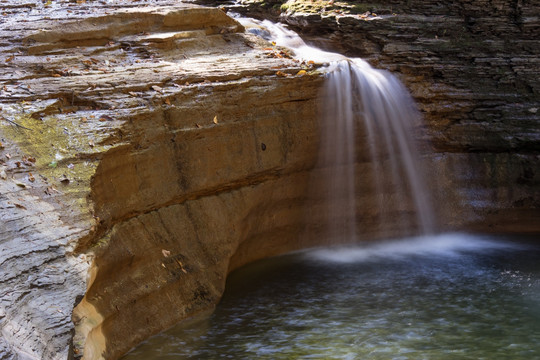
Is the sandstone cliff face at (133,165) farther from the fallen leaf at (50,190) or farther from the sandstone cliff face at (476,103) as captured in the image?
the sandstone cliff face at (476,103)

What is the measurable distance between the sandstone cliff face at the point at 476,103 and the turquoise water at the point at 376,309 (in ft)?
3.42

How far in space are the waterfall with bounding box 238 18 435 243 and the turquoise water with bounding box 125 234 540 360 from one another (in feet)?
2.28

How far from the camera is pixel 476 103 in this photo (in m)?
10.8

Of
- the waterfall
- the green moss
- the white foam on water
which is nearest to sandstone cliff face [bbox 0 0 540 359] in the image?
the green moss

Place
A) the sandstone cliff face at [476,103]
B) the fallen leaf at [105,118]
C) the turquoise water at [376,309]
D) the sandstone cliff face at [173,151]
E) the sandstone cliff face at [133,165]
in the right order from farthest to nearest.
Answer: the sandstone cliff face at [476,103] < the fallen leaf at [105,118] < the turquoise water at [376,309] < the sandstone cliff face at [173,151] < the sandstone cliff face at [133,165]

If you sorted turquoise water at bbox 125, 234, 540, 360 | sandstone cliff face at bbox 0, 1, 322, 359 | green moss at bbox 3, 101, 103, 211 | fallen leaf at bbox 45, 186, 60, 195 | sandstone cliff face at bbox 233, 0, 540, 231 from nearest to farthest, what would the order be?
sandstone cliff face at bbox 0, 1, 322, 359, fallen leaf at bbox 45, 186, 60, 195, green moss at bbox 3, 101, 103, 211, turquoise water at bbox 125, 234, 540, 360, sandstone cliff face at bbox 233, 0, 540, 231

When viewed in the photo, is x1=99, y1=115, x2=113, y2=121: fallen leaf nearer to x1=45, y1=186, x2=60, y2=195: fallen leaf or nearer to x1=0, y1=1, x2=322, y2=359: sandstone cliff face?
x1=0, y1=1, x2=322, y2=359: sandstone cliff face

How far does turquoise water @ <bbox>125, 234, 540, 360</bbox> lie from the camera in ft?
21.3

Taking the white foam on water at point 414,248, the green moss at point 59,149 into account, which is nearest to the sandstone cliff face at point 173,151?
the green moss at point 59,149

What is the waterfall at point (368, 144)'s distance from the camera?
9.64m

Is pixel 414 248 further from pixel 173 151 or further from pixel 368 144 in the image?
pixel 173 151

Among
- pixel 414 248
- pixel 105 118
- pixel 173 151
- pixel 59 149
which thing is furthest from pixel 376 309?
pixel 59 149

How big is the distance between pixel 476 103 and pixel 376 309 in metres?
4.83

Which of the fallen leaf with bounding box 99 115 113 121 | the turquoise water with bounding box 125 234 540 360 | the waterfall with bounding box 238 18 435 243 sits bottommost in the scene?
the turquoise water with bounding box 125 234 540 360
